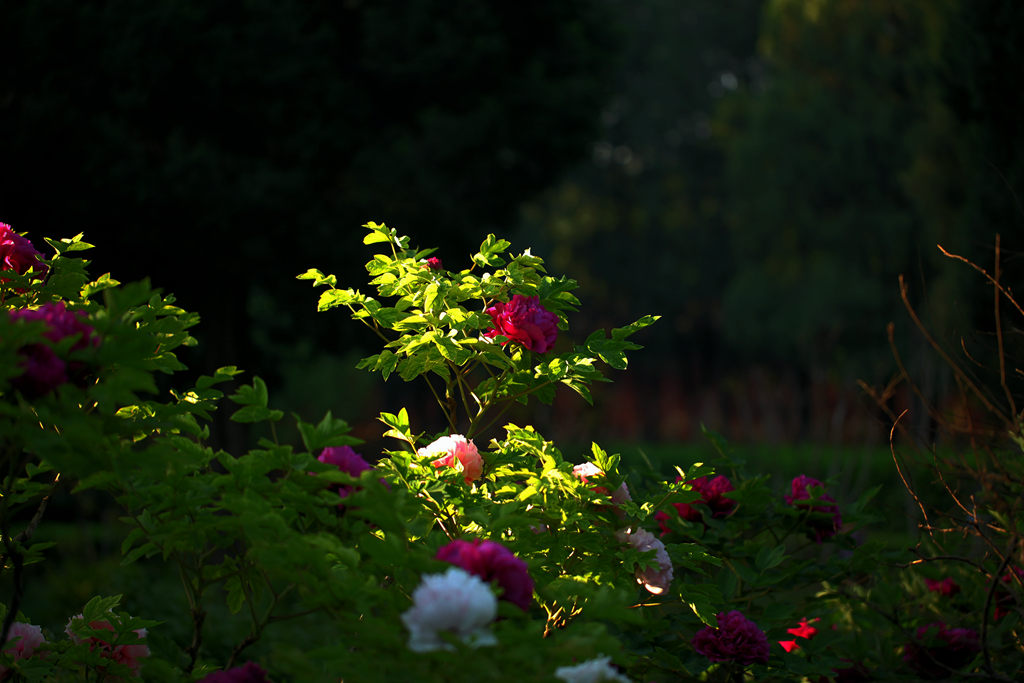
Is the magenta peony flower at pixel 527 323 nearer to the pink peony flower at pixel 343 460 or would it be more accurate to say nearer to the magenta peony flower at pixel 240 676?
the pink peony flower at pixel 343 460

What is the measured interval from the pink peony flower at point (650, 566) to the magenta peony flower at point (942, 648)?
1197 mm

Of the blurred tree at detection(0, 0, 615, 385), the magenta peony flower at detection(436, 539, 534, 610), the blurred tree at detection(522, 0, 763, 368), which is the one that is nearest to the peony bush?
the magenta peony flower at detection(436, 539, 534, 610)

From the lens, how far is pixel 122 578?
7195 millimetres

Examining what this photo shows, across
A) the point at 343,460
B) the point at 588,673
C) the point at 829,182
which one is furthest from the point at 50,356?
the point at 829,182

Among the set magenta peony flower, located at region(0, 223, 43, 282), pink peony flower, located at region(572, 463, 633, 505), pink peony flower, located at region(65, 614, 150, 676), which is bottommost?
pink peony flower, located at region(65, 614, 150, 676)

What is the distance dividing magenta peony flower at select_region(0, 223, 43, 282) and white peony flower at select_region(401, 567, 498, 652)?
72.0 inches

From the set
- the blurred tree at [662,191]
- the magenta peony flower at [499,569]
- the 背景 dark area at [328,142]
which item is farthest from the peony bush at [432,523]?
the blurred tree at [662,191]

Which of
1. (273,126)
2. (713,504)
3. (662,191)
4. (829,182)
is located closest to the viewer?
(713,504)

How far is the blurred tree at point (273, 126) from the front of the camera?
26.3 feet

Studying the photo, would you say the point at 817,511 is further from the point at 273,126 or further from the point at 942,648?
the point at 273,126

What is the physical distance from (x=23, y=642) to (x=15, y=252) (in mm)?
1189

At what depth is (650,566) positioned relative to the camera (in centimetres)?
273

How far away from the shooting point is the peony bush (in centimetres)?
191

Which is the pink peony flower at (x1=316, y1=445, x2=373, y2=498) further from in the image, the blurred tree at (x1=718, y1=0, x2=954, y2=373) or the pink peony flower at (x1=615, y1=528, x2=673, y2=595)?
the blurred tree at (x1=718, y1=0, x2=954, y2=373)
